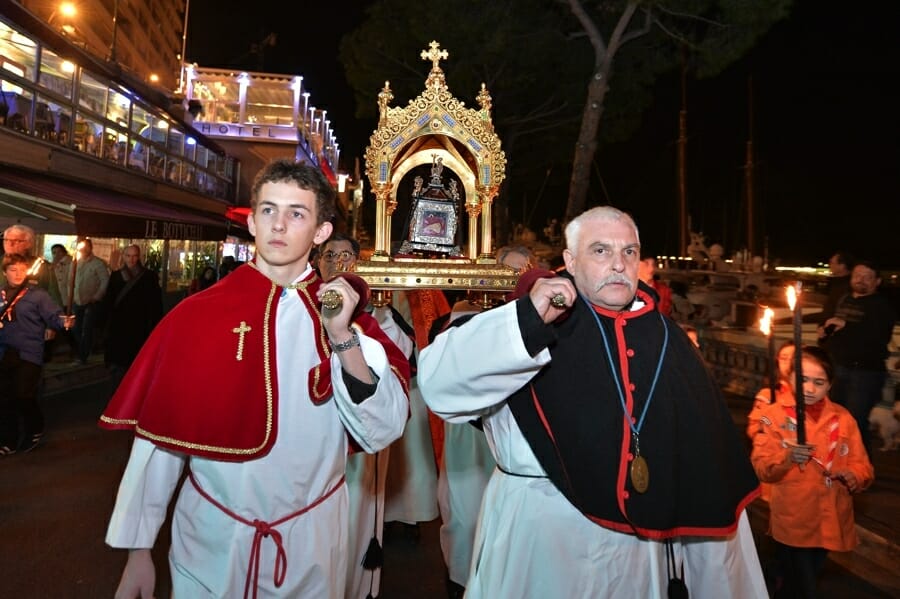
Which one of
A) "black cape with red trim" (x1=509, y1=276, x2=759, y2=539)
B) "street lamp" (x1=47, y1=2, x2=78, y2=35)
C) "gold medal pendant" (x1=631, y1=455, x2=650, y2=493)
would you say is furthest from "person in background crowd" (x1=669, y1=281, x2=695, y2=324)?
"street lamp" (x1=47, y1=2, x2=78, y2=35)

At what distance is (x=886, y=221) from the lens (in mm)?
25172

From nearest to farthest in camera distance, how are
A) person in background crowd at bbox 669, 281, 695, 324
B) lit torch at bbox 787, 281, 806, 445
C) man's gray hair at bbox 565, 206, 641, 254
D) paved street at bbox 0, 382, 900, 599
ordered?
man's gray hair at bbox 565, 206, 641, 254
lit torch at bbox 787, 281, 806, 445
paved street at bbox 0, 382, 900, 599
person in background crowd at bbox 669, 281, 695, 324

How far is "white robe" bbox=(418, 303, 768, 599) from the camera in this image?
1.82 m

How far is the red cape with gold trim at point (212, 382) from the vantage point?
1913mm

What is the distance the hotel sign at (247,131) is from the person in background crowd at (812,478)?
30739 mm

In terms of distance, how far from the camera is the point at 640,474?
188 cm

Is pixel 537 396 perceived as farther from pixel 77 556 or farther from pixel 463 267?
pixel 77 556

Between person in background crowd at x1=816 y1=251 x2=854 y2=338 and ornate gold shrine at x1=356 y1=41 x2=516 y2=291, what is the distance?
4.20 m

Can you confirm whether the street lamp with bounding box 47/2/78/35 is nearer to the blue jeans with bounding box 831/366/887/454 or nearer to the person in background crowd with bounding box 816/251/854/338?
the person in background crowd with bounding box 816/251/854/338

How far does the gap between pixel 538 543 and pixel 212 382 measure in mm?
1150

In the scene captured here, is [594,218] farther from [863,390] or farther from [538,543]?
[863,390]

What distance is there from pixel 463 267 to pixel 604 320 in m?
1.31

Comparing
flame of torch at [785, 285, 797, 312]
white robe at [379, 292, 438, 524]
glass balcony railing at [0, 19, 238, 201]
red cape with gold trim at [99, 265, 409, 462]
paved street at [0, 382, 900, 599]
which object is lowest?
paved street at [0, 382, 900, 599]

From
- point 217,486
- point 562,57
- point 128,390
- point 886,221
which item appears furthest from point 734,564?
point 886,221
